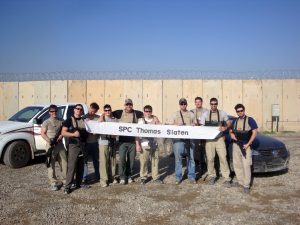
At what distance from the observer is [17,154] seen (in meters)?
9.56

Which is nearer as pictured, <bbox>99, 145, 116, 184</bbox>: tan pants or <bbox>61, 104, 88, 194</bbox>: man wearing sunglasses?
<bbox>61, 104, 88, 194</bbox>: man wearing sunglasses

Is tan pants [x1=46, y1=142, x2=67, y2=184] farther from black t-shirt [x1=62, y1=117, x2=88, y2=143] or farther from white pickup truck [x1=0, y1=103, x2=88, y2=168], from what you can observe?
white pickup truck [x1=0, y1=103, x2=88, y2=168]

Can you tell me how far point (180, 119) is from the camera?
7945 mm

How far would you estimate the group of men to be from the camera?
23.3 ft

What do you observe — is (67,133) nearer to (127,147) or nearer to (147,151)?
(127,147)

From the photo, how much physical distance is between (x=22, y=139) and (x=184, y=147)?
181 inches

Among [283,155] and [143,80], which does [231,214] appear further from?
[143,80]

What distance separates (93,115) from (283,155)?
4493mm

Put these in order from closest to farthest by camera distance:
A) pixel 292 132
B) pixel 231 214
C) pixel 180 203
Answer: pixel 231 214 → pixel 180 203 → pixel 292 132

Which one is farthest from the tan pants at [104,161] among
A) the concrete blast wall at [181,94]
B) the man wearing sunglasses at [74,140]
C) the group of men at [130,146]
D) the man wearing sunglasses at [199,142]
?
the concrete blast wall at [181,94]

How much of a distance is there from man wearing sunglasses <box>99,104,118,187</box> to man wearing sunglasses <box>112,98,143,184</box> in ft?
0.67

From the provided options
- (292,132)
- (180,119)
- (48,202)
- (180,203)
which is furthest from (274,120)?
(48,202)

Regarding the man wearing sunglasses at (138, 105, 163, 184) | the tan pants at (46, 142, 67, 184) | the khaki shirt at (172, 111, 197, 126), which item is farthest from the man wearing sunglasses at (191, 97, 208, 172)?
the tan pants at (46, 142, 67, 184)

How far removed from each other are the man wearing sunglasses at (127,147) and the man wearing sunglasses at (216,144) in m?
1.53
